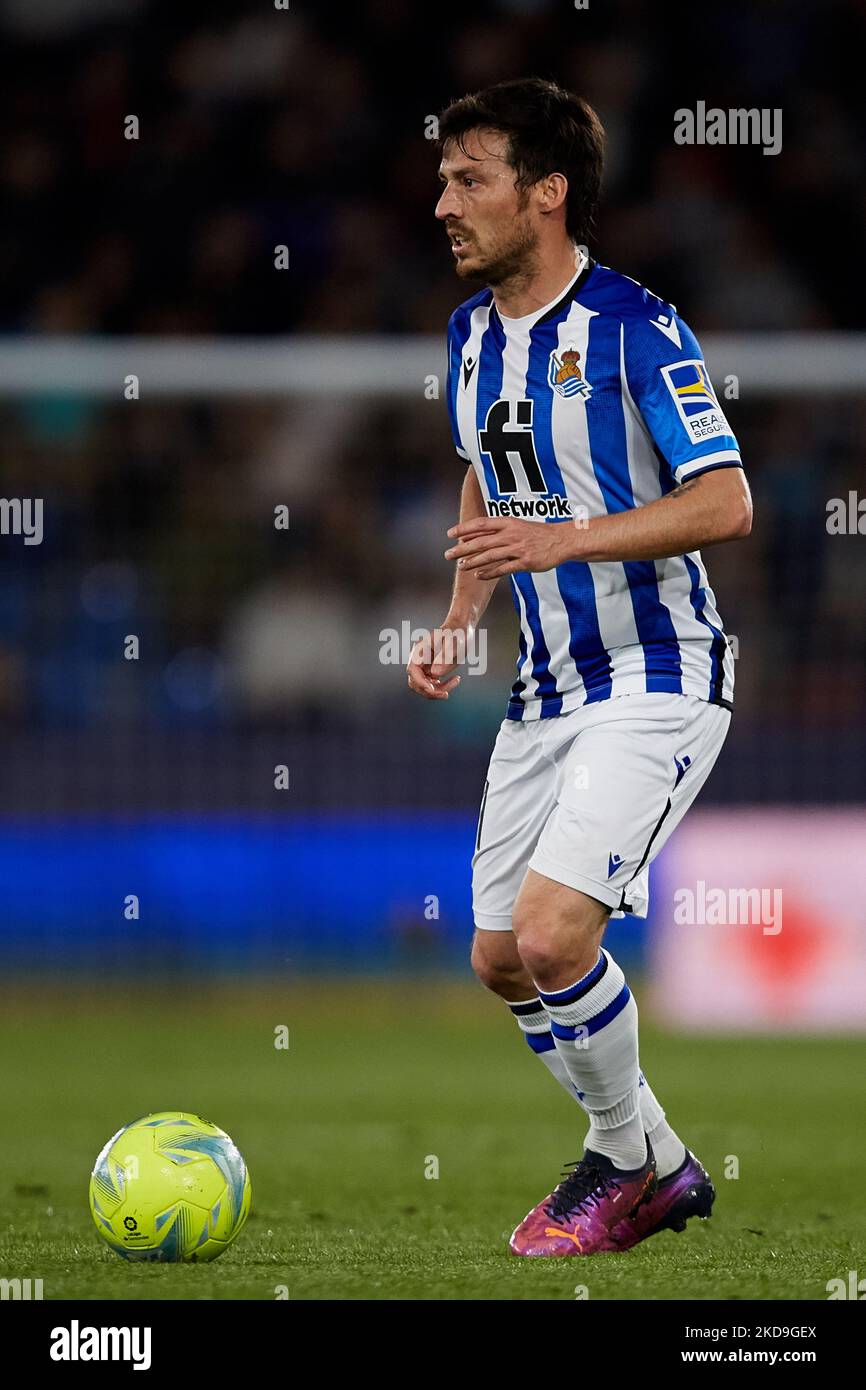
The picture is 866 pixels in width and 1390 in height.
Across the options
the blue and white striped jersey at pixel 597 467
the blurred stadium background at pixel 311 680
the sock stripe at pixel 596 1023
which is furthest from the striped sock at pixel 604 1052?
the blurred stadium background at pixel 311 680

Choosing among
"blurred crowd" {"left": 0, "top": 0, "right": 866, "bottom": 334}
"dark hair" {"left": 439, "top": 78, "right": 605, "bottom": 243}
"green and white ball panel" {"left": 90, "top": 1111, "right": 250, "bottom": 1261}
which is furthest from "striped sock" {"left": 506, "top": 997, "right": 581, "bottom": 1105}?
"blurred crowd" {"left": 0, "top": 0, "right": 866, "bottom": 334}

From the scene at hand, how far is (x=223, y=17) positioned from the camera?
1441 cm

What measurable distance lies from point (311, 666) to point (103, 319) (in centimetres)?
308

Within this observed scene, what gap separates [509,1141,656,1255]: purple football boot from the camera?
4742 mm

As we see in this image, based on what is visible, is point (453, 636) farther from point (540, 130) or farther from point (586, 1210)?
point (586, 1210)

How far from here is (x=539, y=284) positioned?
504 centimetres

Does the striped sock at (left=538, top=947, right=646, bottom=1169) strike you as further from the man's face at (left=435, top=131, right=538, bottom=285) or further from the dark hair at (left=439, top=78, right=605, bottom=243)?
the dark hair at (left=439, top=78, right=605, bottom=243)

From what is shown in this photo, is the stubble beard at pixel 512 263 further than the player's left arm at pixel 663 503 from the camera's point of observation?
Yes

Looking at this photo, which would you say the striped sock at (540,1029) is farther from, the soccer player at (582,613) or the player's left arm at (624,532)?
the player's left arm at (624,532)

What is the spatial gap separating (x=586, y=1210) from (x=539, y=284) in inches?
86.6

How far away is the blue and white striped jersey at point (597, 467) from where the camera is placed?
15.9 ft

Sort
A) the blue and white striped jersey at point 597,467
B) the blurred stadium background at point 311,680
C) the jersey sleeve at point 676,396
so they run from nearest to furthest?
the jersey sleeve at point 676,396
the blue and white striped jersey at point 597,467
the blurred stadium background at point 311,680

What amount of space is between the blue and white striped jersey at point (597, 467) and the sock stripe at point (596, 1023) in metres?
0.72
